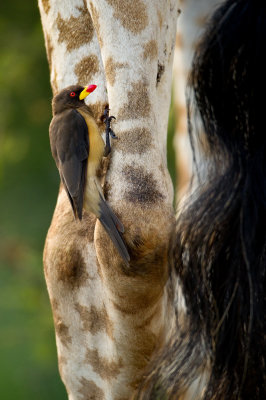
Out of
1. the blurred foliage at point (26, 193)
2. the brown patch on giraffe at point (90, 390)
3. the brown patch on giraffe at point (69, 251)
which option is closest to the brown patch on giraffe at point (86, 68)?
the brown patch on giraffe at point (69, 251)

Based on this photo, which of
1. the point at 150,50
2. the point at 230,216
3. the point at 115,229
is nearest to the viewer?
the point at 230,216

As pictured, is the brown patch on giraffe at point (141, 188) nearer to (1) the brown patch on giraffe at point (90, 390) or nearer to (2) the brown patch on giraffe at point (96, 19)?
(2) the brown patch on giraffe at point (96, 19)

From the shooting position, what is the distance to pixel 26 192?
22.6 ft

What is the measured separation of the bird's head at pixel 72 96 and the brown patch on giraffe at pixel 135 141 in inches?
15.3

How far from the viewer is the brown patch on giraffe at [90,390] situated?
246 centimetres

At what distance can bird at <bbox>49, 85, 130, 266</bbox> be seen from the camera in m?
2.33

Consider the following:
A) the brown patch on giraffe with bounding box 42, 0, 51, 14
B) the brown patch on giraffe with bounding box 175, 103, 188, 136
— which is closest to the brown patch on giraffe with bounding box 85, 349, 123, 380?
the brown patch on giraffe with bounding box 42, 0, 51, 14

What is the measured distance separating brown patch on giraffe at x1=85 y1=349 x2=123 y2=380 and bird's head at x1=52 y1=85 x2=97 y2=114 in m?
0.83

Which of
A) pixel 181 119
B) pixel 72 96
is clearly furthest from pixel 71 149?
pixel 181 119

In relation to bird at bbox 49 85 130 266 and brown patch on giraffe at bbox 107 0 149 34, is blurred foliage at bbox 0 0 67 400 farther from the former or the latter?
brown patch on giraffe at bbox 107 0 149 34

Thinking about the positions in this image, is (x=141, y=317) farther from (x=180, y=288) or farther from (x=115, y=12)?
(x=115, y=12)

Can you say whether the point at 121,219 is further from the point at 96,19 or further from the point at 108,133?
the point at 96,19

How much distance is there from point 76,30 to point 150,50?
42 centimetres

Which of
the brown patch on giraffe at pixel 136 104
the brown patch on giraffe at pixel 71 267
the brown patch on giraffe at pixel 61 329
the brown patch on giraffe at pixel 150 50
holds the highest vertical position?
the brown patch on giraffe at pixel 150 50
